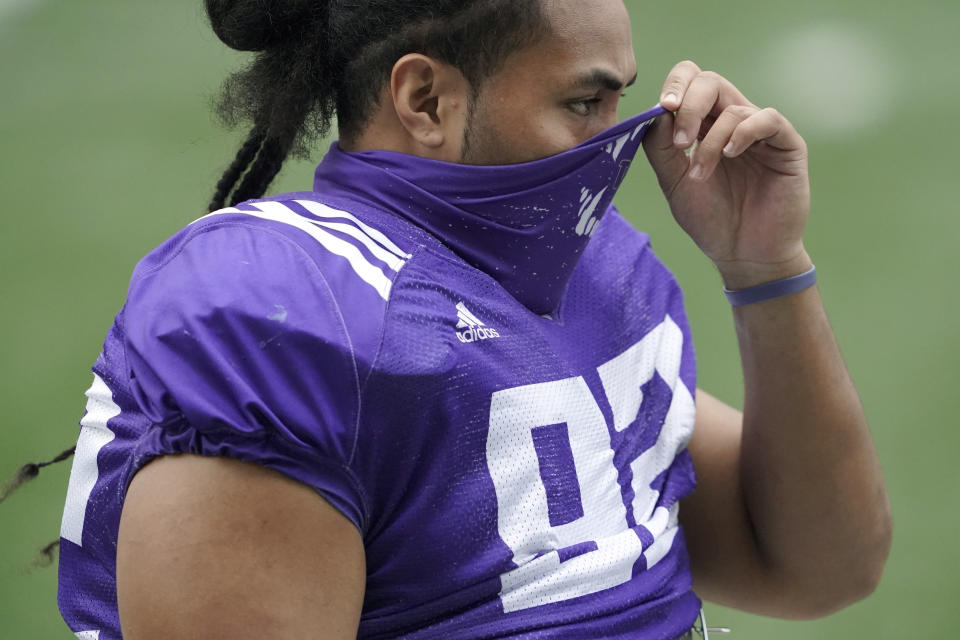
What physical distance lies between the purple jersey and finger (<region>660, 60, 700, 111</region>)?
0.32 ft

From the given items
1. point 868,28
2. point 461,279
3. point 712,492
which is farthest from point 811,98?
point 461,279

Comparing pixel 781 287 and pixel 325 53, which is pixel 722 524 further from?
pixel 325 53

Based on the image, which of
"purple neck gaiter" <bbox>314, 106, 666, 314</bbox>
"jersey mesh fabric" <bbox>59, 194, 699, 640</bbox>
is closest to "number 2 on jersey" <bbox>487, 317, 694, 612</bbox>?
"jersey mesh fabric" <bbox>59, 194, 699, 640</bbox>

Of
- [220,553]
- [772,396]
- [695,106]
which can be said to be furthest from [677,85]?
[220,553]

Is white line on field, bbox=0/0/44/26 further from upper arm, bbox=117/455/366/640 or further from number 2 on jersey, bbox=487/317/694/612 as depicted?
upper arm, bbox=117/455/366/640

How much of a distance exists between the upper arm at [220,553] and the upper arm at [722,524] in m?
0.76

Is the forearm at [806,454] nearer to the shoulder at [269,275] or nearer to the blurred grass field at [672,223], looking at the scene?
the shoulder at [269,275]

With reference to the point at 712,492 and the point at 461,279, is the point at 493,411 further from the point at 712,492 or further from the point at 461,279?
the point at 712,492

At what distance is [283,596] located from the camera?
3.18 feet

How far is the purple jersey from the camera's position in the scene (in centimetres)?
97

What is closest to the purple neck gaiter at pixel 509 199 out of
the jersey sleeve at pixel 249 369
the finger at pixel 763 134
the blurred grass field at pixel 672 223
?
the finger at pixel 763 134

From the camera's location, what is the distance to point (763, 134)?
1.36 metres

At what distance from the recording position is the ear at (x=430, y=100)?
4.19 ft

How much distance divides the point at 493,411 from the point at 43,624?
184 cm
